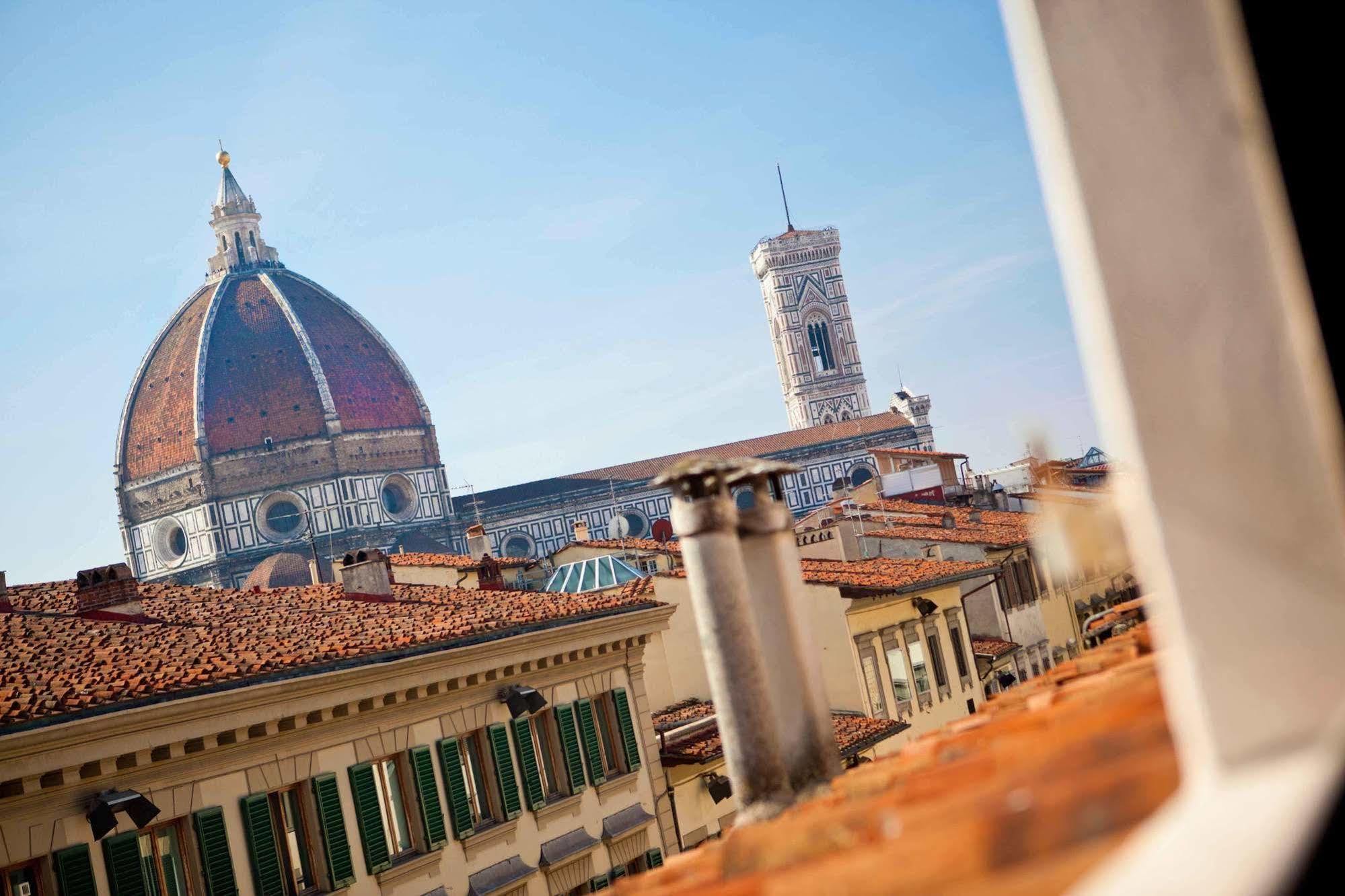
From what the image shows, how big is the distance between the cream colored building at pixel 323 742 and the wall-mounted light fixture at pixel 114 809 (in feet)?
0.42

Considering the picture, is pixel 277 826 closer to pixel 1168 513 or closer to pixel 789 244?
pixel 1168 513

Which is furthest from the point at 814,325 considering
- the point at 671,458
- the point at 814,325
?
the point at 671,458

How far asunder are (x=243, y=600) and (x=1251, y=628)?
61.3 feet

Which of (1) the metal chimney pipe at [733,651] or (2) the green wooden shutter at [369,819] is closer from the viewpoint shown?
(1) the metal chimney pipe at [733,651]

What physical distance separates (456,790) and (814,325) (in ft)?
319

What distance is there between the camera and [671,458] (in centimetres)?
8531

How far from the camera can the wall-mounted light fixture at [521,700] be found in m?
16.2

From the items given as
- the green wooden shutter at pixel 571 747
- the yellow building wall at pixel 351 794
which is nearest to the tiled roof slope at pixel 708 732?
the yellow building wall at pixel 351 794

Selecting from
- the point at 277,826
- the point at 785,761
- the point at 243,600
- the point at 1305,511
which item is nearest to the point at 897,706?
the point at 243,600

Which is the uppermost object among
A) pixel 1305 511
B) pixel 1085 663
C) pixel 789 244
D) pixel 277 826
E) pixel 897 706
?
pixel 789 244

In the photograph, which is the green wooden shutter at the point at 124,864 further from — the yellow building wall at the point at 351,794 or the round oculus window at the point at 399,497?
the round oculus window at the point at 399,497

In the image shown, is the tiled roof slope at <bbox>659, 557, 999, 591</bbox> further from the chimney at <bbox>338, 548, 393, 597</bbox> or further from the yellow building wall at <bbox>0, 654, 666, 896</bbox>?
the yellow building wall at <bbox>0, 654, 666, 896</bbox>

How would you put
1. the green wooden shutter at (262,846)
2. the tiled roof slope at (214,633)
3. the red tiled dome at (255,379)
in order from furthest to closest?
the red tiled dome at (255,379) < the green wooden shutter at (262,846) < the tiled roof slope at (214,633)

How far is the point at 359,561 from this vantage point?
2131 cm
